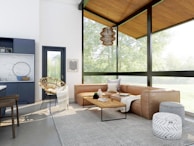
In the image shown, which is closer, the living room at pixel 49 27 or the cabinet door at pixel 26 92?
the cabinet door at pixel 26 92

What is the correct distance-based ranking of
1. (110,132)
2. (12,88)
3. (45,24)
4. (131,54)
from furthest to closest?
(131,54) → (45,24) → (12,88) → (110,132)

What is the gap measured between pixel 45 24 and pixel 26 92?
9.18ft

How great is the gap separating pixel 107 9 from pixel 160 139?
5369mm

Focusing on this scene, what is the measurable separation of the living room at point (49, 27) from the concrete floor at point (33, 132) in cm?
179

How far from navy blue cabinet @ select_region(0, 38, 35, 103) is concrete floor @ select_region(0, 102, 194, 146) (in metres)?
1.45

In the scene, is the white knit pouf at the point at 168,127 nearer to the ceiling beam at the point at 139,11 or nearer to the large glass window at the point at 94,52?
the ceiling beam at the point at 139,11

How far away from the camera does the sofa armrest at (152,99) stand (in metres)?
3.73

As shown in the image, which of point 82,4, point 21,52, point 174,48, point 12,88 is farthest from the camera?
point 82,4

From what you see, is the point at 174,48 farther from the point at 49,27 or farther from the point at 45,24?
the point at 45,24

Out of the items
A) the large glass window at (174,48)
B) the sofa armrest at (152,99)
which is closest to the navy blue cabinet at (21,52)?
the sofa armrest at (152,99)

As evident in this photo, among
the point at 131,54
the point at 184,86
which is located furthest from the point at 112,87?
the point at 184,86

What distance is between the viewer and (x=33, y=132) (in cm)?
302

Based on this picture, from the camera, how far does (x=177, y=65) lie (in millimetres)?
4473

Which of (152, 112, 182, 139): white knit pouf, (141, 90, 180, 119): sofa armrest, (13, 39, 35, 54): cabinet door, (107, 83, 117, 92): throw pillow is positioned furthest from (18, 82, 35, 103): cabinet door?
(152, 112, 182, 139): white knit pouf
